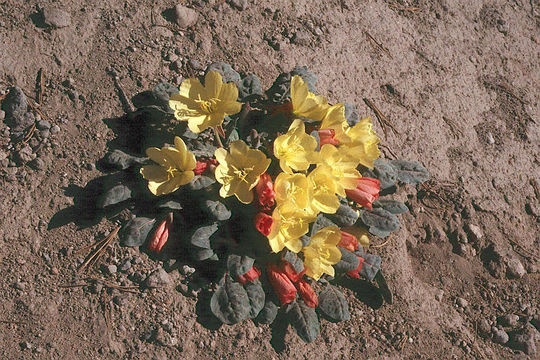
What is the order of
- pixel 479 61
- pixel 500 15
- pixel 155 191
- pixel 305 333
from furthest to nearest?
pixel 500 15, pixel 479 61, pixel 305 333, pixel 155 191

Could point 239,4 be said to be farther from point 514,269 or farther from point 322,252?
point 514,269

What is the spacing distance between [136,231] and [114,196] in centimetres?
23

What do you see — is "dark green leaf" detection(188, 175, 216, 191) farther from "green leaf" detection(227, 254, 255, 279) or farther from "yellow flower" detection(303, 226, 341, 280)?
"yellow flower" detection(303, 226, 341, 280)

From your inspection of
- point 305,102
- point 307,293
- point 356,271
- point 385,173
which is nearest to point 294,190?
point 305,102

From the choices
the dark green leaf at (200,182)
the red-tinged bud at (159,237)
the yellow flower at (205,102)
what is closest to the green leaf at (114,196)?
the red-tinged bud at (159,237)

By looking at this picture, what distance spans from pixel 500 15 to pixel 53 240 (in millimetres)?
4313

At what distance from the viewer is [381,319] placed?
11.3 ft

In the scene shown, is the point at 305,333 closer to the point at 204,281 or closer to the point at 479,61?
the point at 204,281

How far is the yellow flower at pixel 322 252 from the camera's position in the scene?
289 centimetres

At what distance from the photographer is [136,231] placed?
3.00 metres

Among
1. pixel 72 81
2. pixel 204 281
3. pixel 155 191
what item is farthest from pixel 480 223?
pixel 72 81

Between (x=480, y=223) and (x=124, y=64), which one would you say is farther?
(x=480, y=223)

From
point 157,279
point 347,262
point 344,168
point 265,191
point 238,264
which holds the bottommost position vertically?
point 157,279

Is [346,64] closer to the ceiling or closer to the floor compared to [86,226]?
closer to the ceiling
